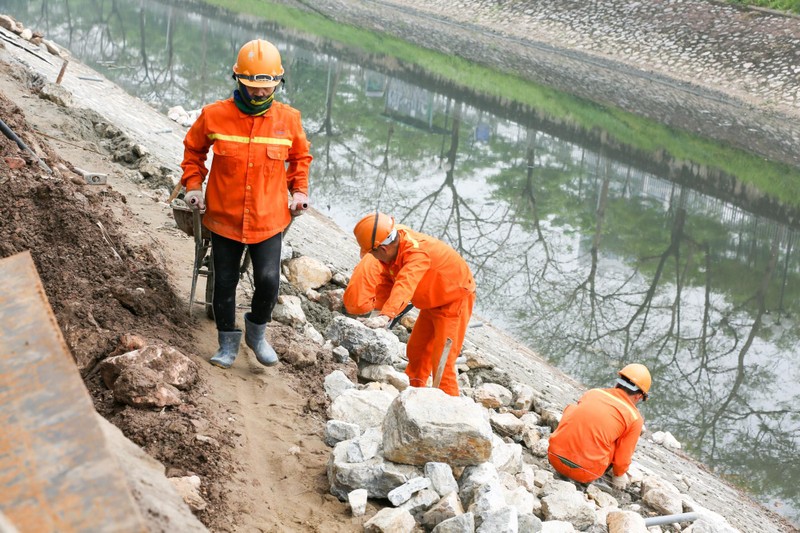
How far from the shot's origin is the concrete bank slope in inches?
900

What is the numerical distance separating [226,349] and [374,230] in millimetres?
1191

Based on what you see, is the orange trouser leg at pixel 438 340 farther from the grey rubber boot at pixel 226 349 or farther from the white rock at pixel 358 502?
the white rock at pixel 358 502

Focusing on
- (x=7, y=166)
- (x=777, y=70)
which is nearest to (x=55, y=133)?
(x=7, y=166)

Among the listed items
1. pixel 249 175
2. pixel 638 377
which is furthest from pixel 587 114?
pixel 249 175

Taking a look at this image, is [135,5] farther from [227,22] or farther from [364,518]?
[364,518]

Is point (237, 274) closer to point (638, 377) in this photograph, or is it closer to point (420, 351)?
point (420, 351)

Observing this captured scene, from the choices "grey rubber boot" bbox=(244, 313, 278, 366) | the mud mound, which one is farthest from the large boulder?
"grey rubber boot" bbox=(244, 313, 278, 366)

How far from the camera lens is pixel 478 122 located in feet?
72.9

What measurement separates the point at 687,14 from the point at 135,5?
2043 cm

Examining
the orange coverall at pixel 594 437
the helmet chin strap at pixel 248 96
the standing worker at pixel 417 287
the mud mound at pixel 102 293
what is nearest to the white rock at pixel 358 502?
the mud mound at pixel 102 293

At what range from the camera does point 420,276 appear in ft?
19.0

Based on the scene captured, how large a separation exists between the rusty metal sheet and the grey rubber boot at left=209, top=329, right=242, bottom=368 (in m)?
2.60

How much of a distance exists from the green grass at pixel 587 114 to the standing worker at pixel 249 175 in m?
15.2

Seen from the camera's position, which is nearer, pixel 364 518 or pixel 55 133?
pixel 364 518
